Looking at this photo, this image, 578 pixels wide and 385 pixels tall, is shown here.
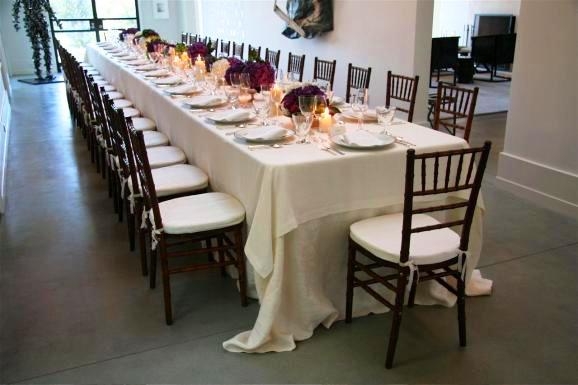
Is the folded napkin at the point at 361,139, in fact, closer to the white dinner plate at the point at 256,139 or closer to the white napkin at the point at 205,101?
the white dinner plate at the point at 256,139

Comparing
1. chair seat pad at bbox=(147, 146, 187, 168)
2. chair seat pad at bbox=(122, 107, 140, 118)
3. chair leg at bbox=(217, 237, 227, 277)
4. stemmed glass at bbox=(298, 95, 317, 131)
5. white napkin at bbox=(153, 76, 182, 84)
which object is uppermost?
stemmed glass at bbox=(298, 95, 317, 131)

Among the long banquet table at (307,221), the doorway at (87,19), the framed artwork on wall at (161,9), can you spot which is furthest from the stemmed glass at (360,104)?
the framed artwork on wall at (161,9)

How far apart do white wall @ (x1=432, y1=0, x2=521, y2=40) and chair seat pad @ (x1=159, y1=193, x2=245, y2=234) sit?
9606 millimetres

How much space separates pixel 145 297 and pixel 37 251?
Result: 1.03m

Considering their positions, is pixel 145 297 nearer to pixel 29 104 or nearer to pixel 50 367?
pixel 50 367

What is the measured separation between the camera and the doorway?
37.0 feet

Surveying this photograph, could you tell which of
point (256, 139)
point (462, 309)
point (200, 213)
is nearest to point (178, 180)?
point (200, 213)

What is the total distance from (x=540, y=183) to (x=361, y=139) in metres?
2.14

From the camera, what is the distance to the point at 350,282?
2.48 m

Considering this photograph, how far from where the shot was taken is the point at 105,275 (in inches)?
122

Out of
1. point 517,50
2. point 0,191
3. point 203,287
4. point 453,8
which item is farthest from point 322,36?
point 453,8

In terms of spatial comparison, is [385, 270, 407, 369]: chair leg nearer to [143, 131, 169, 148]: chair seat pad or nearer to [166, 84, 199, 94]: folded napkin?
[143, 131, 169, 148]: chair seat pad

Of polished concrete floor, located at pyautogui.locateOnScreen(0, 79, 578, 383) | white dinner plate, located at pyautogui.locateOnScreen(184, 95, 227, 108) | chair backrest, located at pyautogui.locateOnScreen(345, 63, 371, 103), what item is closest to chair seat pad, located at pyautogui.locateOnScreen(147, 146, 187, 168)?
white dinner plate, located at pyautogui.locateOnScreen(184, 95, 227, 108)

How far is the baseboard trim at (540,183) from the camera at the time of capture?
3.83 m
